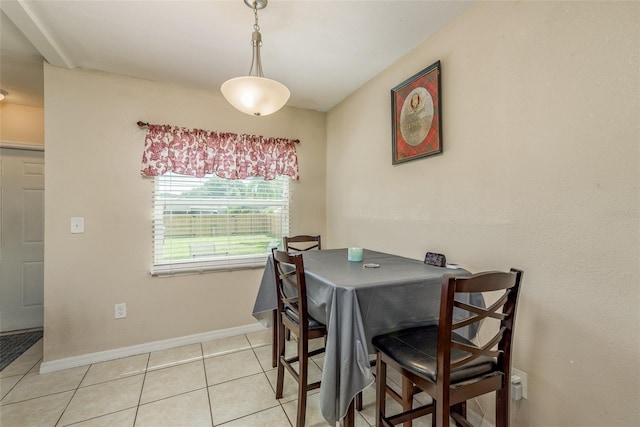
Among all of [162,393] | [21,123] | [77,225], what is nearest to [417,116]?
[162,393]

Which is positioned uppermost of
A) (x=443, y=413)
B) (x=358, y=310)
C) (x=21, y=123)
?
(x=21, y=123)

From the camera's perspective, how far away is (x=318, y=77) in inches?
96.0

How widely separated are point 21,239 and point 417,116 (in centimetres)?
401

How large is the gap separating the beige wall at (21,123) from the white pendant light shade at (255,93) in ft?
9.19

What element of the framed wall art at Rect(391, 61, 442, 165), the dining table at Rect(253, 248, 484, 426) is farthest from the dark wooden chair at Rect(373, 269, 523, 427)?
the framed wall art at Rect(391, 61, 442, 165)

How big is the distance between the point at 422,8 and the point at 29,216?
13.3ft

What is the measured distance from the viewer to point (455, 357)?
Answer: 117cm

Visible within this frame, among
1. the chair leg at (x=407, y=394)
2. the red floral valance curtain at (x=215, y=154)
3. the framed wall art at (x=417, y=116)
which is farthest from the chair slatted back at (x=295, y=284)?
the red floral valance curtain at (x=215, y=154)

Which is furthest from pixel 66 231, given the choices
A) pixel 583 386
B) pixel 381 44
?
pixel 583 386

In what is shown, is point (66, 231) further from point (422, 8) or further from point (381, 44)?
point (422, 8)

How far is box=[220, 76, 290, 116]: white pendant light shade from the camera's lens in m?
1.41

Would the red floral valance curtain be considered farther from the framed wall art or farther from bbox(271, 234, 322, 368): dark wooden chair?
the framed wall art

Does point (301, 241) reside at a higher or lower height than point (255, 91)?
lower

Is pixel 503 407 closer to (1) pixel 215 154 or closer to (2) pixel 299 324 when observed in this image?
(2) pixel 299 324
